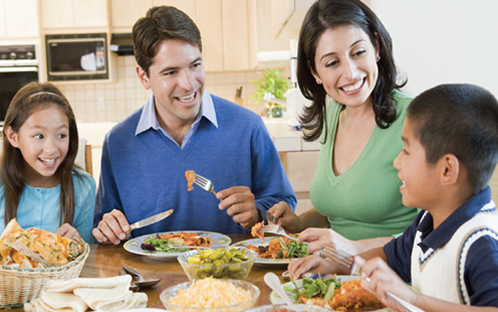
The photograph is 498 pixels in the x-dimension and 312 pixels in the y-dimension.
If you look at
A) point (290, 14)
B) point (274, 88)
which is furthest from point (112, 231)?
point (274, 88)

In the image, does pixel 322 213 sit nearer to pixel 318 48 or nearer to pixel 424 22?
pixel 318 48

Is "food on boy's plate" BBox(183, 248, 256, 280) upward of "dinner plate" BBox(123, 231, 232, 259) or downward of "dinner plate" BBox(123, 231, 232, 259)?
upward

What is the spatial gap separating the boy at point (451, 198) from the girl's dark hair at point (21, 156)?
4.86 feet

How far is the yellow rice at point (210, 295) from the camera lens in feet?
2.86

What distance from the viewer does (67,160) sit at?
2002 mm

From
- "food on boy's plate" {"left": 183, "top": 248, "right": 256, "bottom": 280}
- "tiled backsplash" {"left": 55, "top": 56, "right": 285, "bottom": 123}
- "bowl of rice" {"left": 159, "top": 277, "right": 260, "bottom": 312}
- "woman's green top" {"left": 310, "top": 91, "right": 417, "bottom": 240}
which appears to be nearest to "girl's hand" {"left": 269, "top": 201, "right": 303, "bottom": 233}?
"woman's green top" {"left": 310, "top": 91, "right": 417, "bottom": 240}

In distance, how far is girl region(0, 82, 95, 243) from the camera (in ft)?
6.15

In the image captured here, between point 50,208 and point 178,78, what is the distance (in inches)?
32.1

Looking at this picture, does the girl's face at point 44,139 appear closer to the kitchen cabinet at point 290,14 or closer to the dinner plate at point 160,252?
the dinner plate at point 160,252

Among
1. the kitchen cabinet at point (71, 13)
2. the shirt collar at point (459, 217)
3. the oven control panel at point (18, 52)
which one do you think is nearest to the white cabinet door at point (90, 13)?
the kitchen cabinet at point (71, 13)

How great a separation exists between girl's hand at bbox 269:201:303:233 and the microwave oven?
4162mm

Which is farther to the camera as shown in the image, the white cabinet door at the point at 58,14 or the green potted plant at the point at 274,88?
the white cabinet door at the point at 58,14

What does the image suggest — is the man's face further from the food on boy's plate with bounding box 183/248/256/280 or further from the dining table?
the food on boy's plate with bounding box 183/248/256/280

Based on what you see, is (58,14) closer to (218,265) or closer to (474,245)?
(218,265)
